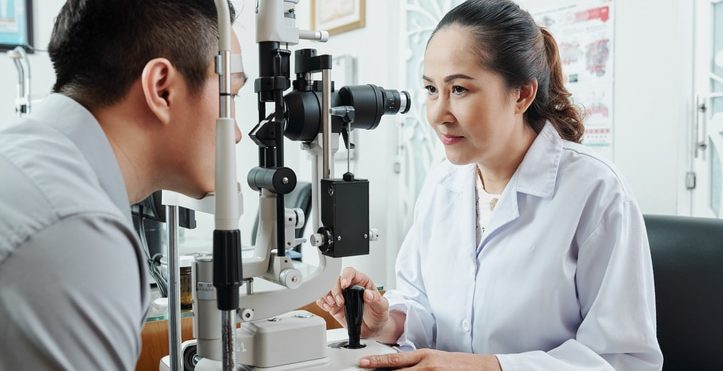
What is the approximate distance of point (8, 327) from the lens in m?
0.52

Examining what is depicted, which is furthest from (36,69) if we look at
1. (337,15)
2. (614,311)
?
(614,311)

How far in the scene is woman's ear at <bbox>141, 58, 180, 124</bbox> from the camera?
2.34 ft

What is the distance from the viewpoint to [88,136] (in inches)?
26.5

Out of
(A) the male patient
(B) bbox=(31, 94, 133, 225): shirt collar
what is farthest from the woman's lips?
(B) bbox=(31, 94, 133, 225): shirt collar

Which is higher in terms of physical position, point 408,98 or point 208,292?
point 408,98

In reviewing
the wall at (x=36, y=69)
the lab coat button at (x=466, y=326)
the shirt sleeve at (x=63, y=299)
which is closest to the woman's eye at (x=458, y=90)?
the lab coat button at (x=466, y=326)

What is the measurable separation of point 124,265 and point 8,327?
0.10 metres

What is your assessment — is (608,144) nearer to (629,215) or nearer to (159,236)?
(629,215)

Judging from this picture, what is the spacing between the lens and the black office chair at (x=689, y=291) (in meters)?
1.16

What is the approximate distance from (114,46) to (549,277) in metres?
0.84

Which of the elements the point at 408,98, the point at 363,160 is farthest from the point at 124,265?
the point at 363,160

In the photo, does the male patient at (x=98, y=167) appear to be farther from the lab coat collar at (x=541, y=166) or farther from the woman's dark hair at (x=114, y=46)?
the lab coat collar at (x=541, y=166)

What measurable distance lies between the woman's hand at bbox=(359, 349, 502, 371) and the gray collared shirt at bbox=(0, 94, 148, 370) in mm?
421

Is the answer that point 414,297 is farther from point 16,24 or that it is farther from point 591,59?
point 16,24
